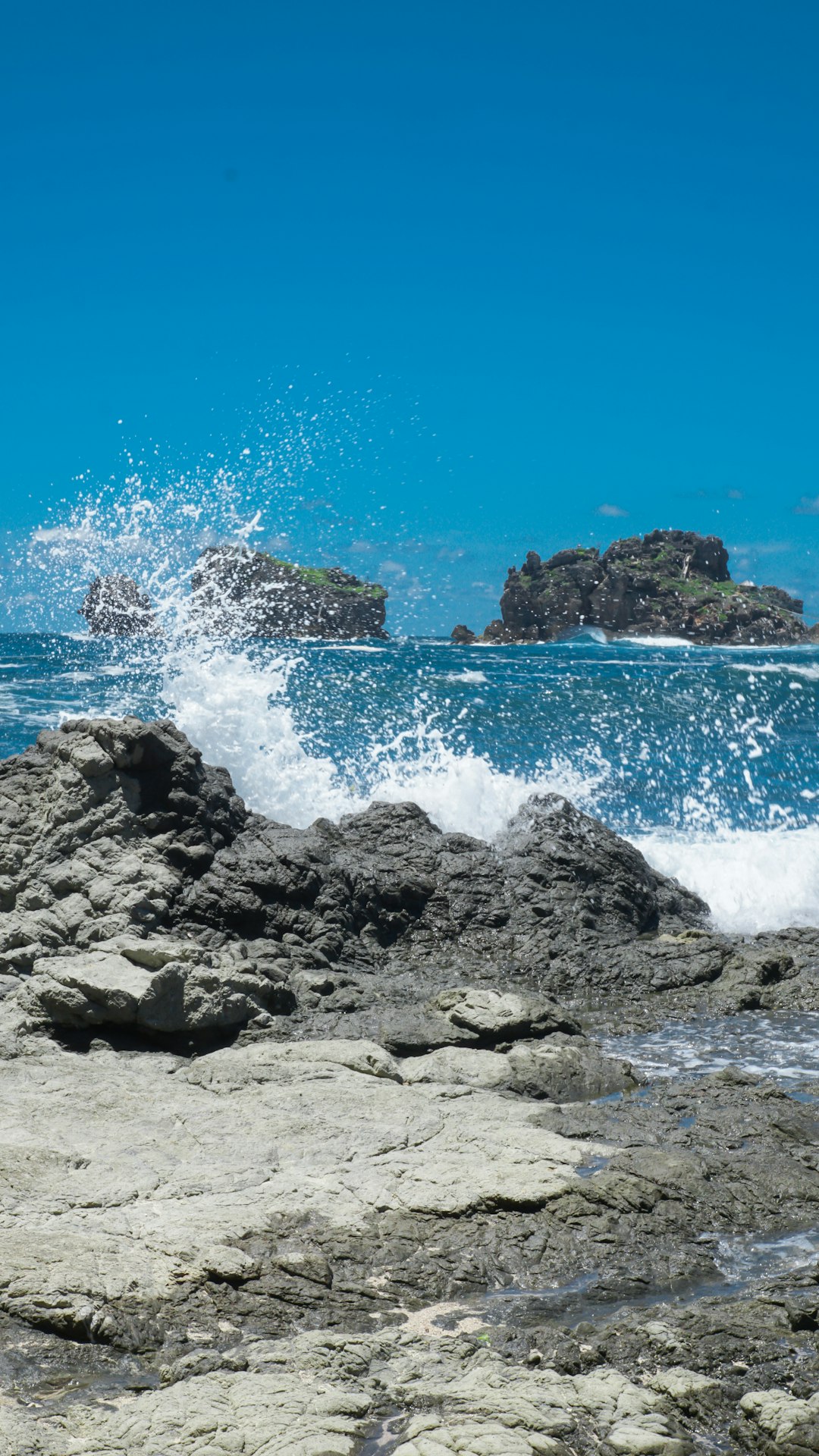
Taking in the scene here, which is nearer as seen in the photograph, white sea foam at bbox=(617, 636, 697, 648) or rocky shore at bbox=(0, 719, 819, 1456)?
rocky shore at bbox=(0, 719, 819, 1456)

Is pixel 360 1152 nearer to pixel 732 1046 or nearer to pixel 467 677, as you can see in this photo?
pixel 732 1046

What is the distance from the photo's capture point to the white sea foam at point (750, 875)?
1157 centimetres

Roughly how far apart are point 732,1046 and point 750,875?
4806mm

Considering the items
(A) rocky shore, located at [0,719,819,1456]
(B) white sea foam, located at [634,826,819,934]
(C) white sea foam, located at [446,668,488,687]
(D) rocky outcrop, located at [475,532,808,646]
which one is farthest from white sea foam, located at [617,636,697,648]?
(A) rocky shore, located at [0,719,819,1456]

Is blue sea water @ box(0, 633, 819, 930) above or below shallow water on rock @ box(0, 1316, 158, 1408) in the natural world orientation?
above

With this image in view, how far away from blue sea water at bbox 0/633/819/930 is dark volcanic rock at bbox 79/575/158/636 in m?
3.98

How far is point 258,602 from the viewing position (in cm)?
3441

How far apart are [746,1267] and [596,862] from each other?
5.54 m

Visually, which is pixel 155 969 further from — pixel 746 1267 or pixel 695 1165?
pixel 746 1267

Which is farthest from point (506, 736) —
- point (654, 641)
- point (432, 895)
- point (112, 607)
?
point (654, 641)

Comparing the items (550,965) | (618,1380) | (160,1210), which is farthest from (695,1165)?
(550,965)

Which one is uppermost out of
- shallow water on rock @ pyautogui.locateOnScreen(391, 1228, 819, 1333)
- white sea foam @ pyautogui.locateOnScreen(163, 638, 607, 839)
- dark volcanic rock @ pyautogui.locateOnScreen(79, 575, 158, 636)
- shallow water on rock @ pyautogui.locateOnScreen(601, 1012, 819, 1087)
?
dark volcanic rock @ pyautogui.locateOnScreen(79, 575, 158, 636)

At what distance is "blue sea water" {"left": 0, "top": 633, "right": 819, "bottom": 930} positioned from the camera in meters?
12.6

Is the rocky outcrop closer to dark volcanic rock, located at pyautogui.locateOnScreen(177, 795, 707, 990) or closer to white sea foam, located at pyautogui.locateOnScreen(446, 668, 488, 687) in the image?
white sea foam, located at pyautogui.locateOnScreen(446, 668, 488, 687)
